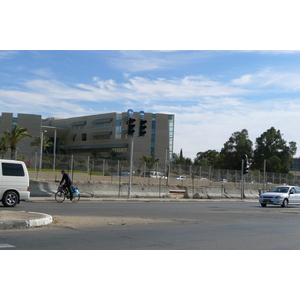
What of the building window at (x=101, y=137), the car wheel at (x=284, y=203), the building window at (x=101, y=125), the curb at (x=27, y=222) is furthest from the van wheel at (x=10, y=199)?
the building window at (x=101, y=137)

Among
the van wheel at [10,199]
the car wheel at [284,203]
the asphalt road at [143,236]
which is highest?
the van wheel at [10,199]

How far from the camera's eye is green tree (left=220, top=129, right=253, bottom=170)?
9681cm

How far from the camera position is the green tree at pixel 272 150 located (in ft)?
306

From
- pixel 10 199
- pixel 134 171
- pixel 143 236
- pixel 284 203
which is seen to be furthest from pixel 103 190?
pixel 143 236

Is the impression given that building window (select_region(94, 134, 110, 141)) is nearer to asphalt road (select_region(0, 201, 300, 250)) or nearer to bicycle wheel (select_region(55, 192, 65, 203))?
bicycle wheel (select_region(55, 192, 65, 203))

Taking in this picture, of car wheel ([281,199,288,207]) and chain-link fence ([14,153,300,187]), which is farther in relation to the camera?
chain-link fence ([14,153,300,187])

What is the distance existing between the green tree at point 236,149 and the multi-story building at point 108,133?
1468 cm

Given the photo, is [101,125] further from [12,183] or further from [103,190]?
[12,183]

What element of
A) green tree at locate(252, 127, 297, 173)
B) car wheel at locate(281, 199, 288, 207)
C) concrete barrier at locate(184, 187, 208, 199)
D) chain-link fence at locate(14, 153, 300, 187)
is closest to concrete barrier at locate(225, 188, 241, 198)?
concrete barrier at locate(184, 187, 208, 199)

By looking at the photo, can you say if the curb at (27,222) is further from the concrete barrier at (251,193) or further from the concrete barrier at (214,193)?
the concrete barrier at (251,193)

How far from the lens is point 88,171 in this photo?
3628 centimetres

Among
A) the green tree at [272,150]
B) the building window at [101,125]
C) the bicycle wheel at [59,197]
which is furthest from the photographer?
the building window at [101,125]

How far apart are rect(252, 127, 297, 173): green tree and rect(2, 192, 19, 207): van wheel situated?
78.6 metres

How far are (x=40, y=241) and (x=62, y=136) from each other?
117 meters
